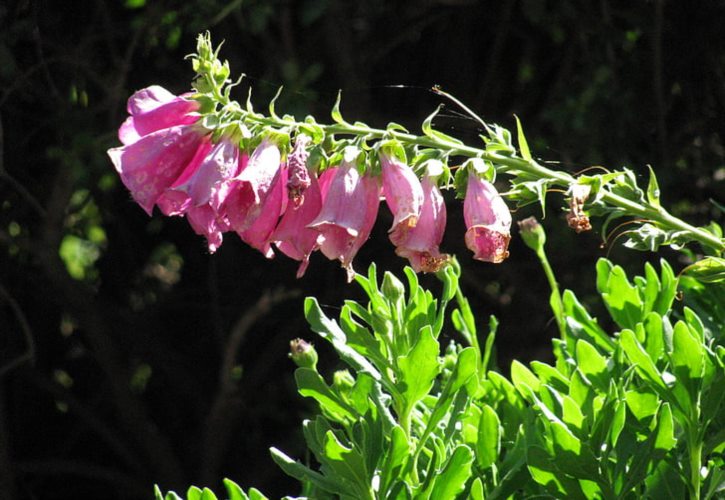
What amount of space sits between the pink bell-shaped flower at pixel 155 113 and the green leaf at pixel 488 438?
335 mm

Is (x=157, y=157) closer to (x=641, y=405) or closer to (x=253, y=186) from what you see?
(x=253, y=186)

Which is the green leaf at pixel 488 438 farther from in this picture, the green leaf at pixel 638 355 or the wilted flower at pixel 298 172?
the wilted flower at pixel 298 172

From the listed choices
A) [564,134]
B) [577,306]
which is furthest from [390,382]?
[564,134]

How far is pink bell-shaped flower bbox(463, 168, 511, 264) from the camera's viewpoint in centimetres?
83

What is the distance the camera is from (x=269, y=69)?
228cm

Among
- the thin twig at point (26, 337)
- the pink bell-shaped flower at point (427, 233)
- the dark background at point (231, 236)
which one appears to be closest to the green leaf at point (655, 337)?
the pink bell-shaped flower at point (427, 233)

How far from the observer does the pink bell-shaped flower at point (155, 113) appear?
0.86m

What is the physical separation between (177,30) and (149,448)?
0.91 m

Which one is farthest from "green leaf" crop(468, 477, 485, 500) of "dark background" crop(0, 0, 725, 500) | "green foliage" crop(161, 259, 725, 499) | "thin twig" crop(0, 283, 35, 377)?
"thin twig" crop(0, 283, 35, 377)

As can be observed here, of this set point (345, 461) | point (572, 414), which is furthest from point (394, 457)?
point (572, 414)

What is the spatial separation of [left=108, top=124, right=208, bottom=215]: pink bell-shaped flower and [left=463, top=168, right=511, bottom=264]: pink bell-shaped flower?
219mm

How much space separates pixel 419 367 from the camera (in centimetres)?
84

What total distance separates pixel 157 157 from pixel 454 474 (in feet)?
1.12

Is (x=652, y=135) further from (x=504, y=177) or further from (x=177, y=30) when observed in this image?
(x=177, y=30)
